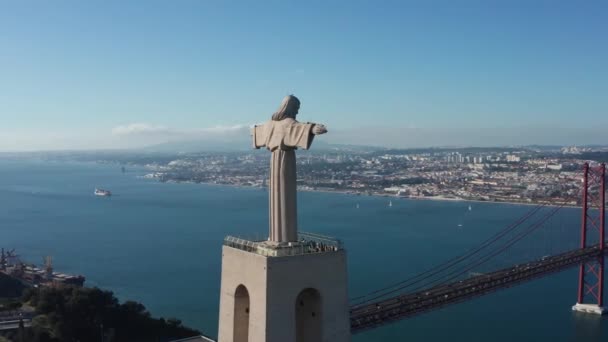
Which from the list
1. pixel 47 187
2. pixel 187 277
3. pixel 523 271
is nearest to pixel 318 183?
pixel 47 187

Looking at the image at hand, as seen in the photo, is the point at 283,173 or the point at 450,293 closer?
→ the point at 283,173

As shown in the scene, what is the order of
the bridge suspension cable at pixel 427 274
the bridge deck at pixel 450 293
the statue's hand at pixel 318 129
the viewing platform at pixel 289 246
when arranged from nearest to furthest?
the statue's hand at pixel 318 129 → the viewing platform at pixel 289 246 → the bridge deck at pixel 450 293 → the bridge suspension cable at pixel 427 274

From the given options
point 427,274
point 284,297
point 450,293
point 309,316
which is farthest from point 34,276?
point 284,297

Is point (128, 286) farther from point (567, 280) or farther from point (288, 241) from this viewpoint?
point (288, 241)

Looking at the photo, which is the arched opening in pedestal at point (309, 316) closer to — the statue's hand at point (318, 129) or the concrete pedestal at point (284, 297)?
the concrete pedestal at point (284, 297)

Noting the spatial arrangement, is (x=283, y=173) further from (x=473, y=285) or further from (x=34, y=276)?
(x=34, y=276)

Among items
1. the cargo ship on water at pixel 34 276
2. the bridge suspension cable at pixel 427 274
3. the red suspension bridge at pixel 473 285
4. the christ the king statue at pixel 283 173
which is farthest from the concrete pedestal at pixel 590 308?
the christ the king statue at pixel 283 173
